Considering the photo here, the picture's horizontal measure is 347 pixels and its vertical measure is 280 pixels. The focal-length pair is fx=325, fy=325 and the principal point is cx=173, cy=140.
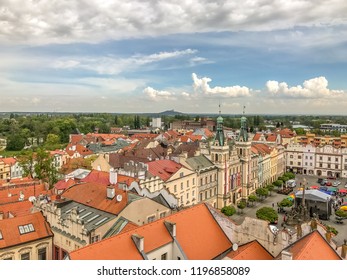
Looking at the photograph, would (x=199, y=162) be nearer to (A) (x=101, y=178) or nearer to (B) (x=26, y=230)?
(A) (x=101, y=178)

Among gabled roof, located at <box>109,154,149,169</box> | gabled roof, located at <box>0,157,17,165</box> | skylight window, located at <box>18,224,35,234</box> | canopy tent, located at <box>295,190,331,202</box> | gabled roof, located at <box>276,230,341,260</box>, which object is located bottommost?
canopy tent, located at <box>295,190,331,202</box>

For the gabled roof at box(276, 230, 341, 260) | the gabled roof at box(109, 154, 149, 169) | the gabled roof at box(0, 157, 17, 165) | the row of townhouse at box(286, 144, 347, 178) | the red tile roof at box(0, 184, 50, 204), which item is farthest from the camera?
the row of townhouse at box(286, 144, 347, 178)

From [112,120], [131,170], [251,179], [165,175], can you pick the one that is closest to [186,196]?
[165,175]

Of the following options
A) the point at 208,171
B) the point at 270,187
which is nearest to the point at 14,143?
the point at 208,171

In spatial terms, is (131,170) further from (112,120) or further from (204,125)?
(112,120)

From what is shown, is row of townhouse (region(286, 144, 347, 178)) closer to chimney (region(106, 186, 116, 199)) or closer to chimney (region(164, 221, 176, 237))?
chimney (region(106, 186, 116, 199))

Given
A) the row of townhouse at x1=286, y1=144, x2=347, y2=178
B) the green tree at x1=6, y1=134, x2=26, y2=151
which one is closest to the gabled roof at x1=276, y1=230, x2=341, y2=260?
the row of townhouse at x1=286, y1=144, x2=347, y2=178
